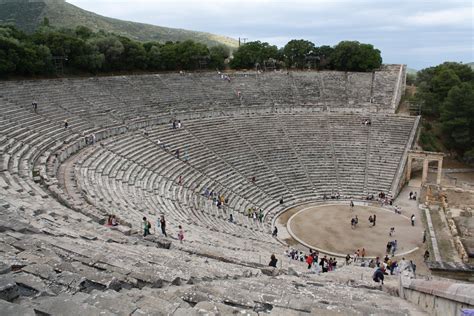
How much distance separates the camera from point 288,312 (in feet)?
19.2

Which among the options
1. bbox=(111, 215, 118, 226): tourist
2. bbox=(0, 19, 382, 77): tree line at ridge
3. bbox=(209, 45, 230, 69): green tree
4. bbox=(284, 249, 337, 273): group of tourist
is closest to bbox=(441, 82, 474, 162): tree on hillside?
bbox=(0, 19, 382, 77): tree line at ridge

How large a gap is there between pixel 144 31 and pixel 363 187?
9106 centimetres

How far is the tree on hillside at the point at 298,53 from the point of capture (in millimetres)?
49844

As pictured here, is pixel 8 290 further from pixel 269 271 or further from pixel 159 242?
pixel 159 242

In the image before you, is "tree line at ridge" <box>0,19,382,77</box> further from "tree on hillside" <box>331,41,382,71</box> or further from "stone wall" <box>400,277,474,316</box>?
"stone wall" <box>400,277,474,316</box>

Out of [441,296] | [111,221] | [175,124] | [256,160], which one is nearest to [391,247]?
[256,160]

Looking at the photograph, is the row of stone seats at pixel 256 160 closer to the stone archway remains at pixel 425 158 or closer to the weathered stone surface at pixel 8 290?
the stone archway remains at pixel 425 158

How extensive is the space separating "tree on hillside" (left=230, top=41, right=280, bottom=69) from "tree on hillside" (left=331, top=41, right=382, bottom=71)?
7.48m

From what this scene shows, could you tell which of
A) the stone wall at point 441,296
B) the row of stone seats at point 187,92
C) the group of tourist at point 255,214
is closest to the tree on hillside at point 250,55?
the row of stone seats at point 187,92

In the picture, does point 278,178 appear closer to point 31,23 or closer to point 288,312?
point 288,312

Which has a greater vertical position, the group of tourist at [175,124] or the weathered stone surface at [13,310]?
the weathered stone surface at [13,310]

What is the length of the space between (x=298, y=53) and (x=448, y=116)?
777 inches

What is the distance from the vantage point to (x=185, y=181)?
2589 centimetres

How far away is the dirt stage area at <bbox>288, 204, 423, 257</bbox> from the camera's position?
22609mm
